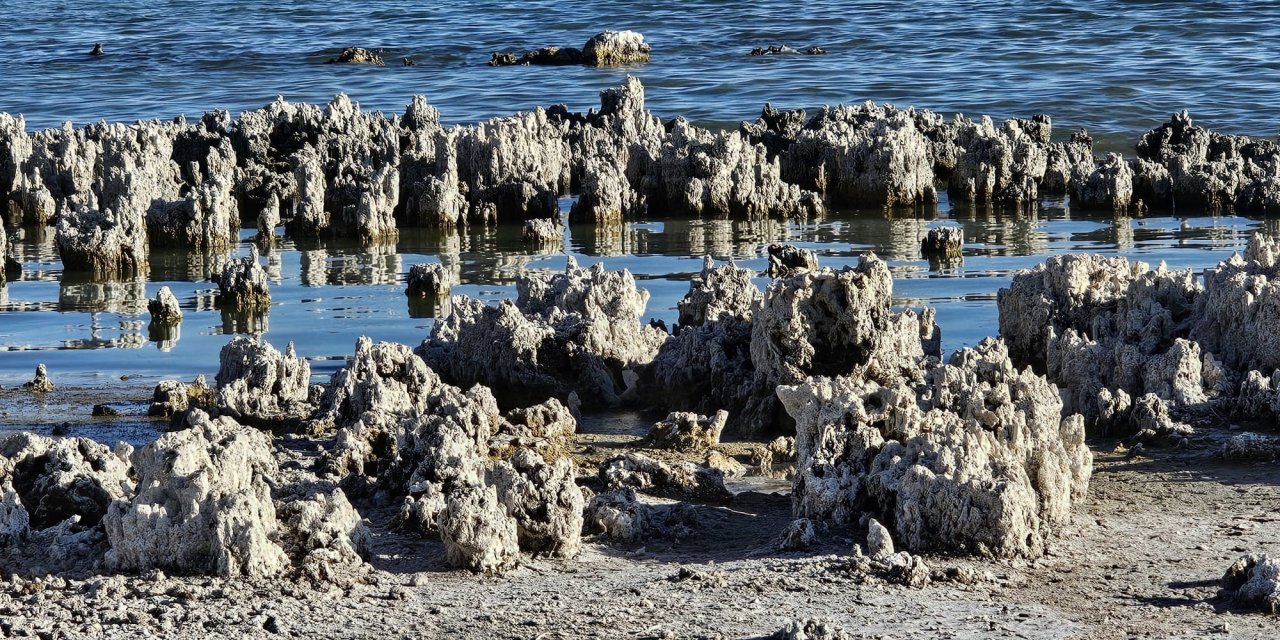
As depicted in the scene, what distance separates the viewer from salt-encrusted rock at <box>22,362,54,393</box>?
8.57m

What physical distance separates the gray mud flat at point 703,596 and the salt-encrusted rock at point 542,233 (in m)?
6.99

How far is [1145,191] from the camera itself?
14.3m

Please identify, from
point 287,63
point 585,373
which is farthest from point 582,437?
point 287,63

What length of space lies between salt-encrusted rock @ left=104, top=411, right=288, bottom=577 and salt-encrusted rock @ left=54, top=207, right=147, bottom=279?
6.46m

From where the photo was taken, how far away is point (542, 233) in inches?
508

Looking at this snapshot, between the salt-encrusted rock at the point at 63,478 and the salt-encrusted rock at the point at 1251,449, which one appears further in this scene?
the salt-encrusted rock at the point at 1251,449

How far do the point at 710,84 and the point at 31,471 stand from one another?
62.1 feet

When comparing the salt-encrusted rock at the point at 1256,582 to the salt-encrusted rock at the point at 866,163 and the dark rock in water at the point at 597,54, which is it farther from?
the dark rock in water at the point at 597,54

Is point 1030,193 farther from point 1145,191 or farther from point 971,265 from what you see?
point 971,265

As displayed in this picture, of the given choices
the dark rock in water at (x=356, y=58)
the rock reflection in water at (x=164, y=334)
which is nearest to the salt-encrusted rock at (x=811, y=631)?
the rock reflection in water at (x=164, y=334)

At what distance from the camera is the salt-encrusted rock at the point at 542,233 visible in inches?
509

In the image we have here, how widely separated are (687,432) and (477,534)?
1.91 metres

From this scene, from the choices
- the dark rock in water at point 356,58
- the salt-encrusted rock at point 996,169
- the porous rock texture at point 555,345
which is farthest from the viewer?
the dark rock in water at point 356,58

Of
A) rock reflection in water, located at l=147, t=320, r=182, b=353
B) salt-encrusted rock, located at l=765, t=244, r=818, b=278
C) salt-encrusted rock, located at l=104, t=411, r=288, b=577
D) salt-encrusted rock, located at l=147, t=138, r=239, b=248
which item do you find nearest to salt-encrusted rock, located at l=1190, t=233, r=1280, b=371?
salt-encrusted rock, located at l=765, t=244, r=818, b=278
